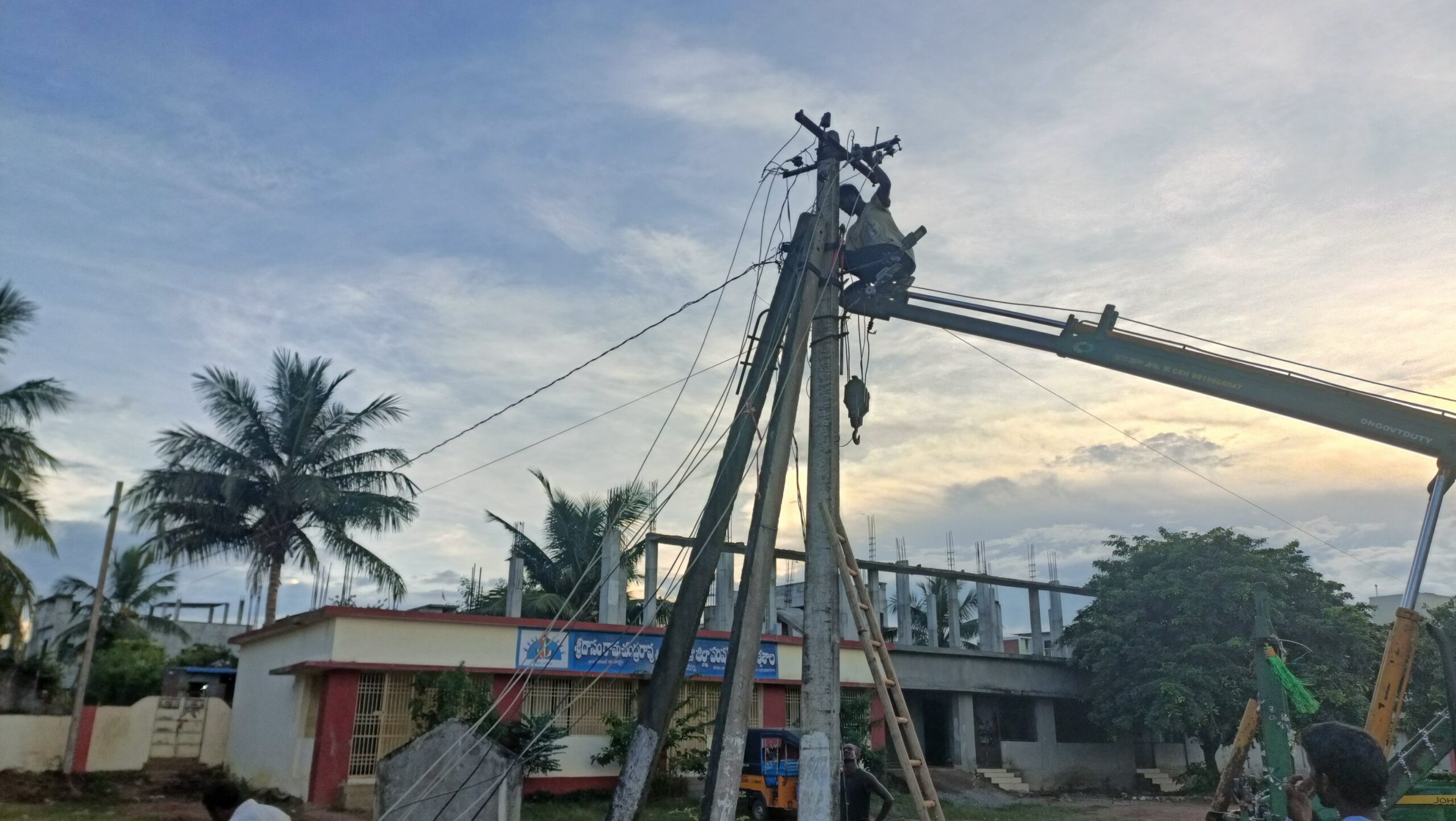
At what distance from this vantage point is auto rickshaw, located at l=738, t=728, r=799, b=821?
18875 millimetres

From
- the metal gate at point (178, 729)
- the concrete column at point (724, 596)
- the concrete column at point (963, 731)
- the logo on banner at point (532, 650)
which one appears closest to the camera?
the logo on banner at point (532, 650)

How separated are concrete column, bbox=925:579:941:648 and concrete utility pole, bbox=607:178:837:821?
113 ft

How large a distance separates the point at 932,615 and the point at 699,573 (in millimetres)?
39003

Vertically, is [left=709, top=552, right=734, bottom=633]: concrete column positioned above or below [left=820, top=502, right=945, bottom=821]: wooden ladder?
above

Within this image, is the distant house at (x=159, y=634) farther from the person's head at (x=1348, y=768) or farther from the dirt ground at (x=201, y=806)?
the person's head at (x=1348, y=768)

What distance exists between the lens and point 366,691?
19.2 metres

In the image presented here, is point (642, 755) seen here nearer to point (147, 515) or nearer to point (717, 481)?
point (717, 481)

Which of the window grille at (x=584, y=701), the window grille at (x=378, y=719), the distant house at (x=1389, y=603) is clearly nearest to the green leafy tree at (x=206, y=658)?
the window grille at (x=378, y=719)

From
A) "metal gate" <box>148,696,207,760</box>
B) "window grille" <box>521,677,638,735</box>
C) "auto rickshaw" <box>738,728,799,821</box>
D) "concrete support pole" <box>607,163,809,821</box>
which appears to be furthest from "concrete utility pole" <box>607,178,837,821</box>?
"metal gate" <box>148,696,207,760</box>

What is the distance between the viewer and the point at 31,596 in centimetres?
2373

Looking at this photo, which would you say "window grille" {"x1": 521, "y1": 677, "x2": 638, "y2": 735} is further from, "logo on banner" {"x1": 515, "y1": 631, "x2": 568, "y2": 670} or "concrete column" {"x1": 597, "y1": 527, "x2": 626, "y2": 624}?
"concrete column" {"x1": 597, "y1": 527, "x2": 626, "y2": 624}

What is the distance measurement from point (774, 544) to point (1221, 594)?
2458 centimetres

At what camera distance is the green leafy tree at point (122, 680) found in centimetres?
3319

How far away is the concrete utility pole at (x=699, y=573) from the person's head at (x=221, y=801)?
12.7 ft
